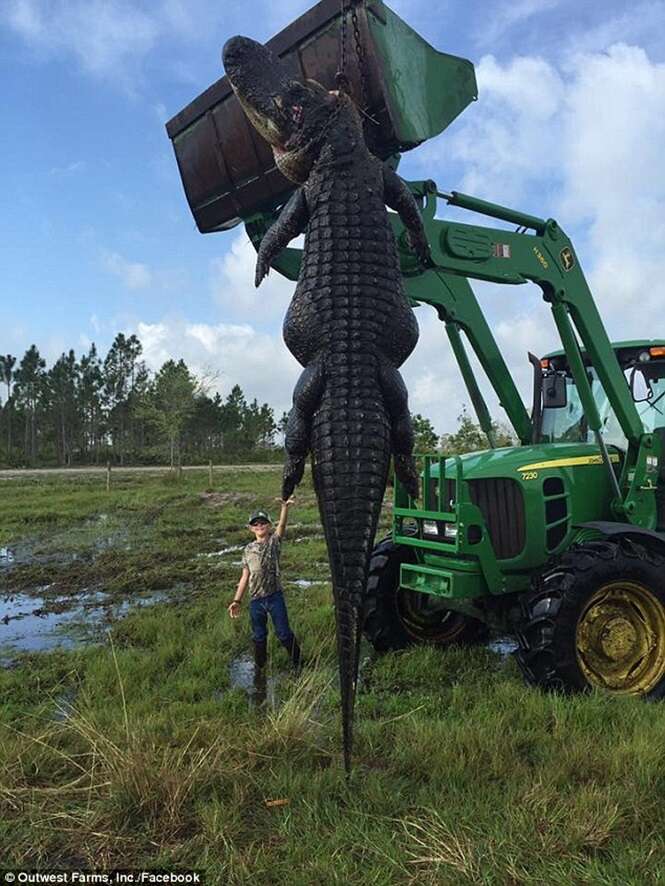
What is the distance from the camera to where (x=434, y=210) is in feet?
16.5

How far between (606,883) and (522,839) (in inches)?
14.6

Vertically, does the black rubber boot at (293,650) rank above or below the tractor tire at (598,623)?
below

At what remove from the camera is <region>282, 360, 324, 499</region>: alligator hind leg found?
A: 7.34 ft

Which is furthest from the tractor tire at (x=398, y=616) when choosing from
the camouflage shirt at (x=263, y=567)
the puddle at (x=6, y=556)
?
the puddle at (x=6, y=556)

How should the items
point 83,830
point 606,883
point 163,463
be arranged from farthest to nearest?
1. point 163,463
2. point 83,830
3. point 606,883

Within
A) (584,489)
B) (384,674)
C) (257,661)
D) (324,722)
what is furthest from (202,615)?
(584,489)

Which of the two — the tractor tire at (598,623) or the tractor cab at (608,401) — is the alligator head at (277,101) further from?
the tractor cab at (608,401)

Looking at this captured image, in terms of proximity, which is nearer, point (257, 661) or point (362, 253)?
point (362, 253)

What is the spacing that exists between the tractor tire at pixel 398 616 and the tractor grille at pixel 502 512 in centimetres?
94

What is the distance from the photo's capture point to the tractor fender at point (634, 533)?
5.12 meters

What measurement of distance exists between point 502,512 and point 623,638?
125 centimetres

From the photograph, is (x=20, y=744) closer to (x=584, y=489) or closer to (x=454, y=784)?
(x=454, y=784)

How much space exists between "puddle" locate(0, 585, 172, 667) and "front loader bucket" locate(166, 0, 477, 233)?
4473mm

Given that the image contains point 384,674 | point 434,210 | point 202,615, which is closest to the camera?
point 434,210
